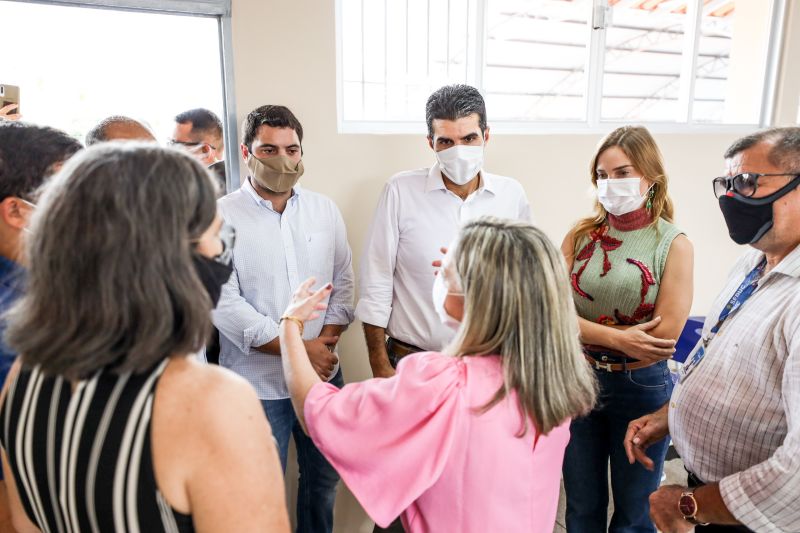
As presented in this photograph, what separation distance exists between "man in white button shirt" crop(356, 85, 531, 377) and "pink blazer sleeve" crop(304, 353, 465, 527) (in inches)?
33.6

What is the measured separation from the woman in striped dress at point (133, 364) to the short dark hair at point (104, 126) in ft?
4.04

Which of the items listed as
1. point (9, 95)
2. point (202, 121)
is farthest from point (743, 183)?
point (9, 95)

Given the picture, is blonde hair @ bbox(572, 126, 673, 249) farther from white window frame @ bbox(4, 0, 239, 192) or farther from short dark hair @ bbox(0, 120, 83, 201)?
short dark hair @ bbox(0, 120, 83, 201)

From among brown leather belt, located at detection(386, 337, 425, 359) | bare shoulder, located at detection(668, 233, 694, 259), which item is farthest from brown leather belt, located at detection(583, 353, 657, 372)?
brown leather belt, located at detection(386, 337, 425, 359)

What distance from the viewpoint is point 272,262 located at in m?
1.82

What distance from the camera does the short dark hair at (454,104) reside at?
1.83m

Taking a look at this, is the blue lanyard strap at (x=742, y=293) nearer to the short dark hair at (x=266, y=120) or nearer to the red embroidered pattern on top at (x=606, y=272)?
the red embroidered pattern on top at (x=606, y=272)

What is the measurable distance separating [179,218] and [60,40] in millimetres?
1531

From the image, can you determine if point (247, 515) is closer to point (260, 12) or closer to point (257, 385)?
point (257, 385)

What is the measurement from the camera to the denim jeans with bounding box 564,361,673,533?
1.74 meters

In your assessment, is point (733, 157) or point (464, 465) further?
point (733, 157)

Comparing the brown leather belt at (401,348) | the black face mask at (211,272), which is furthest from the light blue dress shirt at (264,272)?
the black face mask at (211,272)

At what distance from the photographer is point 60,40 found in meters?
1.73

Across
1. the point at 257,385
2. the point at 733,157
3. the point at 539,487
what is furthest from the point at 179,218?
the point at 733,157
